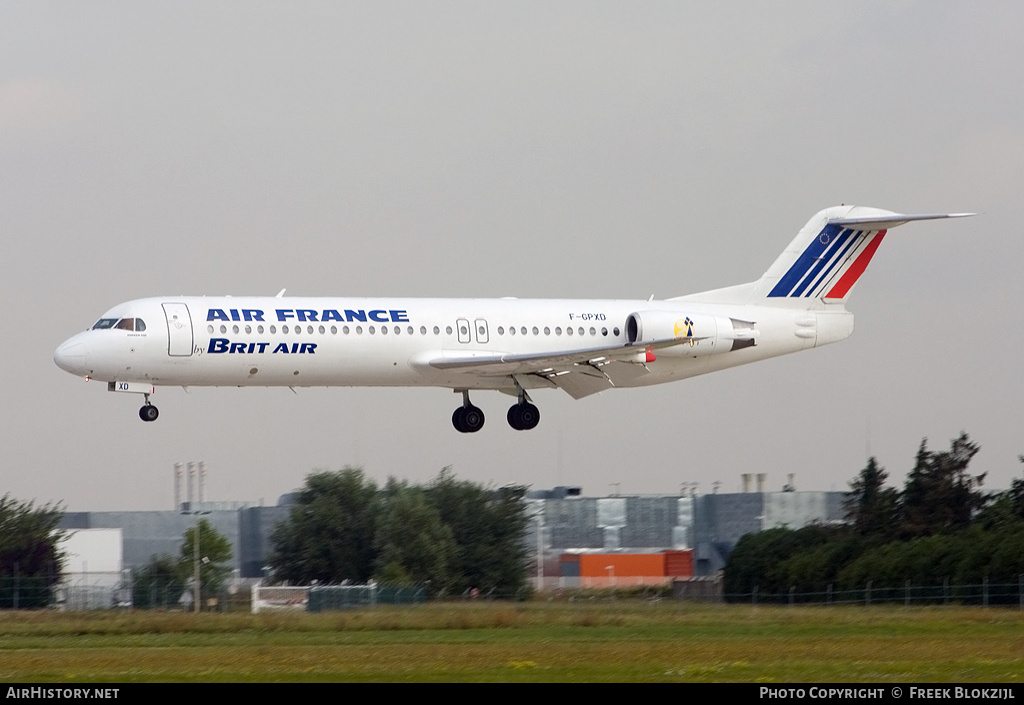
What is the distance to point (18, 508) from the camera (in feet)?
184

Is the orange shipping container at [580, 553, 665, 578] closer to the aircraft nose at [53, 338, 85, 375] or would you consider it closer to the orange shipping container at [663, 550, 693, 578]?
the orange shipping container at [663, 550, 693, 578]

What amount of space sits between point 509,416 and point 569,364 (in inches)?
113

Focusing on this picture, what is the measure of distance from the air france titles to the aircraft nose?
9.25ft

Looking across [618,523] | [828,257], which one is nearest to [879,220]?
[828,257]

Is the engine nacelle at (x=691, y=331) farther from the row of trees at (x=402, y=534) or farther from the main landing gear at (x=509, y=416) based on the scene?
the row of trees at (x=402, y=534)

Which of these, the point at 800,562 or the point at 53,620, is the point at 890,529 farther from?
the point at 53,620

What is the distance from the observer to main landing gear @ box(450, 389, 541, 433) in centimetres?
4072

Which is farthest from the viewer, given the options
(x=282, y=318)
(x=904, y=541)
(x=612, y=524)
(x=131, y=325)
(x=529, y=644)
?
(x=612, y=524)

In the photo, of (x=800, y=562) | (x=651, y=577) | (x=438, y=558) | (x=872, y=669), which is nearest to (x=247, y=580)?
(x=438, y=558)

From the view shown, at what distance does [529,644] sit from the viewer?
28.8m

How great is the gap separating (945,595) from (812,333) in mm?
7592

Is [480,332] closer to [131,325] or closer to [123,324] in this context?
[131,325]

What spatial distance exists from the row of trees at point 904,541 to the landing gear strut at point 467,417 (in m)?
13.2

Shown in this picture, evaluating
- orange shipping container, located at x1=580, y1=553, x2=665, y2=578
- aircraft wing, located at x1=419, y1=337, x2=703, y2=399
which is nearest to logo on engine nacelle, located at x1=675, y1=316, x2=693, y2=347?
aircraft wing, located at x1=419, y1=337, x2=703, y2=399
